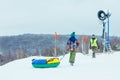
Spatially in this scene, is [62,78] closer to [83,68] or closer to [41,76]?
[41,76]

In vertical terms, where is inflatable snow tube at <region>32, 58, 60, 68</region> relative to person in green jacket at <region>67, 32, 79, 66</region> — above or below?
below

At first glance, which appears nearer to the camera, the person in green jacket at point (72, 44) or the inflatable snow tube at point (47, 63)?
the inflatable snow tube at point (47, 63)

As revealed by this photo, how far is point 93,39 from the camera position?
33.7 metres

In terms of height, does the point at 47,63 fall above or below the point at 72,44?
below

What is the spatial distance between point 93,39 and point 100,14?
7.62 m

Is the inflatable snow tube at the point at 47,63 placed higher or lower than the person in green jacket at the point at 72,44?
lower

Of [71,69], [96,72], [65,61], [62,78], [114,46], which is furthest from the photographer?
[114,46]

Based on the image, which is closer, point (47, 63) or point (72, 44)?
point (47, 63)

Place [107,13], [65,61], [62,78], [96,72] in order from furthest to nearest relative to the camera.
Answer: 1. [107,13]
2. [65,61]
3. [96,72]
4. [62,78]

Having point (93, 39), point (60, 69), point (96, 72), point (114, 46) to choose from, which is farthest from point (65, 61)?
point (114, 46)

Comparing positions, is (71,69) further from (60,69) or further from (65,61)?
(65,61)

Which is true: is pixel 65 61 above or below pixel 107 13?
below

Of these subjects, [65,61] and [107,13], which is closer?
[65,61]

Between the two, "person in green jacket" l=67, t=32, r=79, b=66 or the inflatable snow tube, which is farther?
"person in green jacket" l=67, t=32, r=79, b=66
